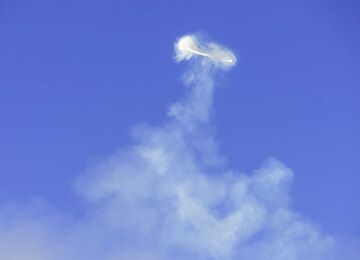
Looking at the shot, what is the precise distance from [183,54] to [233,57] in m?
0.91

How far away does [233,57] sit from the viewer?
6426 mm

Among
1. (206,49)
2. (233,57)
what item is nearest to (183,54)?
(206,49)

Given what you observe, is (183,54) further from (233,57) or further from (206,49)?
(233,57)

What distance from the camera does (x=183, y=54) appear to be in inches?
253

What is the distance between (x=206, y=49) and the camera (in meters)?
6.38

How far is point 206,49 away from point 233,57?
1.68 feet

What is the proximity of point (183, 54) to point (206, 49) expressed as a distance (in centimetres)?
42
